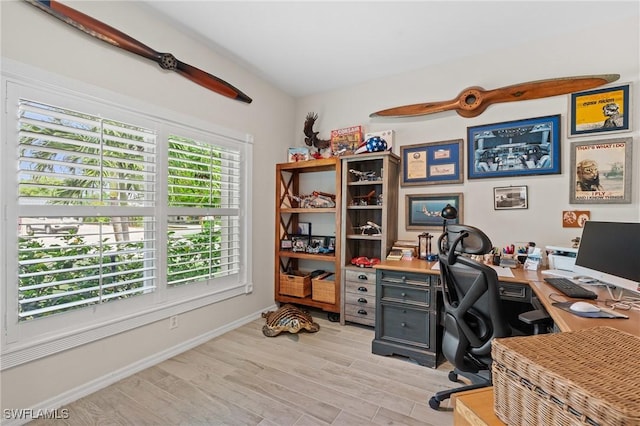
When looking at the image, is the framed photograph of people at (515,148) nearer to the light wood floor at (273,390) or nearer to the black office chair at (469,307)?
the black office chair at (469,307)

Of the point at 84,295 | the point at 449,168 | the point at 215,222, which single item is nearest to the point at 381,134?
the point at 449,168

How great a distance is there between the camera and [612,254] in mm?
1653

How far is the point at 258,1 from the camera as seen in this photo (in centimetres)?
211

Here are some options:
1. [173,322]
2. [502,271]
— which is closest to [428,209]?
[502,271]

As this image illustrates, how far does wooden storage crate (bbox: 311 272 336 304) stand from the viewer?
3.20 m

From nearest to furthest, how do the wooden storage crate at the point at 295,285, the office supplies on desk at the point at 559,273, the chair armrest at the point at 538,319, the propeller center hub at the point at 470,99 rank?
the chair armrest at the point at 538,319 < the office supplies on desk at the point at 559,273 < the propeller center hub at the point at 470,99 < the wooden storage crate at the point at 295,285

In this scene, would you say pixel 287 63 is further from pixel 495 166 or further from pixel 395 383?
pixel 395 383

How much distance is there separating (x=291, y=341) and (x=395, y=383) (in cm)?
105

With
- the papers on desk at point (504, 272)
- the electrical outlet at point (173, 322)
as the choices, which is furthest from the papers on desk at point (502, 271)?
the electrical outlet at point (173, 322)

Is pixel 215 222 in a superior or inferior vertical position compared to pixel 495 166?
inferior

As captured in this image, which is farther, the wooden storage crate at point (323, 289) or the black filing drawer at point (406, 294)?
the wooden storage crate at point (323, 289)

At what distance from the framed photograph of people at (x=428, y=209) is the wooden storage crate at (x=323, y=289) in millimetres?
1069

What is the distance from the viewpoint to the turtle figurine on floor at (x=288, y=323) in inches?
112

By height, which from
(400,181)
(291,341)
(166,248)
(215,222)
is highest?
(400,181)
